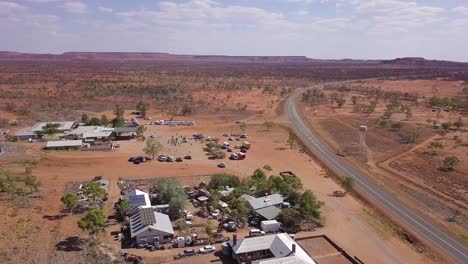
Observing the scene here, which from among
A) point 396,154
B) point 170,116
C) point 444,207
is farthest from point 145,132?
point 444,207

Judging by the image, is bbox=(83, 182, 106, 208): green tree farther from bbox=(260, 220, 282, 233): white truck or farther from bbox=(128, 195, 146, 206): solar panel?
bbox=(260, 220, 282, 233): white truck

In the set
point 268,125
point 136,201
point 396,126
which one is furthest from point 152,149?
point 396,126

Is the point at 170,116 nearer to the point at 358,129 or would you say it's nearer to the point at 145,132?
the point at 145,132

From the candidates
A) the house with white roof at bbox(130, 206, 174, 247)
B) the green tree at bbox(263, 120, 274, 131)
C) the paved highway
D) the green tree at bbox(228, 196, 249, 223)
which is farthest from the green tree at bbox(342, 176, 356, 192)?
the green tree at bbox(263, 120, 274, 131)

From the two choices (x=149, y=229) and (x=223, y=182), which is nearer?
(x=149, y=229)

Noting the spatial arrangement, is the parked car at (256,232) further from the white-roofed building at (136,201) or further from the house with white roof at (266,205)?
the white-roofed building at (136,201)

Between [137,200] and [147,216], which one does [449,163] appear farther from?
[147,216]
